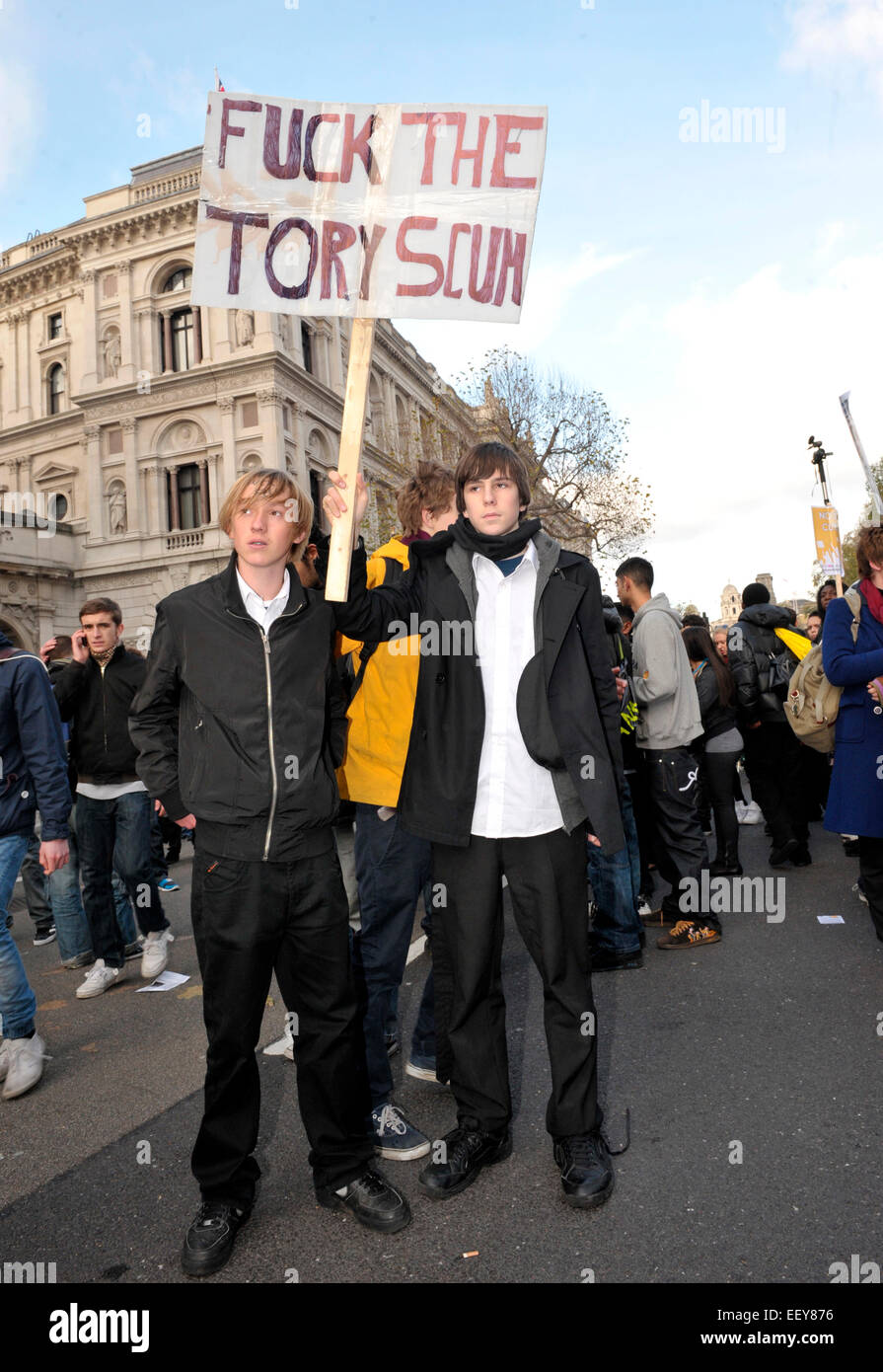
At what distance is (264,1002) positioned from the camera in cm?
267

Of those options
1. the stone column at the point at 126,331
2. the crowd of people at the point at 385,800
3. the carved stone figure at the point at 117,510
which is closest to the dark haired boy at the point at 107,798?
the crowd of people at the point at 385,800

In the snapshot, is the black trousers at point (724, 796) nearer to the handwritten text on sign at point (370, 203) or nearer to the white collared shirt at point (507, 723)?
the white collared shirt at point (507, 723)

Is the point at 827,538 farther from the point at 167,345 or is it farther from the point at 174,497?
the point at 167,345

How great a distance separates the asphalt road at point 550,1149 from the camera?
2420 mm

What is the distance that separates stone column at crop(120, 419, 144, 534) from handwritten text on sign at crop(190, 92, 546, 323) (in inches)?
1281

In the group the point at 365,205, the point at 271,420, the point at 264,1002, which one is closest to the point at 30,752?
the point at 264,1002

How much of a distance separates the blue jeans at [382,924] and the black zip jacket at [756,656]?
491cm

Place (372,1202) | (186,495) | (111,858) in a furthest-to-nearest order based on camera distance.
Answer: (186,495), (111,858), (372,1202)

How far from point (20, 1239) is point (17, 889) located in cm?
804

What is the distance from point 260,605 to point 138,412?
34502 mm

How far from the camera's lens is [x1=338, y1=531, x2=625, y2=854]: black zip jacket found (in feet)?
9.36

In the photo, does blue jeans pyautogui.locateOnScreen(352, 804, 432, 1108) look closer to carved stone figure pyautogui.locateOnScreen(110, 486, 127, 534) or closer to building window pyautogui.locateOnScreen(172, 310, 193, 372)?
carved stone figure pyautogui.locateOnScreen(110, 486, 127, 534)

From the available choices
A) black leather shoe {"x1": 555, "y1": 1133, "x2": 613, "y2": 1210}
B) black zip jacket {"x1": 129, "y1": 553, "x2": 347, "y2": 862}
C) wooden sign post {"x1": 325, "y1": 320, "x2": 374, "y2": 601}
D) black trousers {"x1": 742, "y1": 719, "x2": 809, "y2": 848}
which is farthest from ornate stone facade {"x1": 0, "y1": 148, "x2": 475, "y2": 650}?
black leather shoe {"x1": 555, "y1": 1133, "x2": 613, "y2": 1210}

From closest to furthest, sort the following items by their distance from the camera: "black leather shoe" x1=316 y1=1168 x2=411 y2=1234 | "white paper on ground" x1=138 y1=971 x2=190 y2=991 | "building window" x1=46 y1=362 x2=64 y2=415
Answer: "black leather shoe" x1=316 y1=1168 x2=411 y2=1234, "white paper on ground" x1=138 y1=971 x2=190 y2=991, "building window" x1=46 y1=362 x2=64 y2=415
